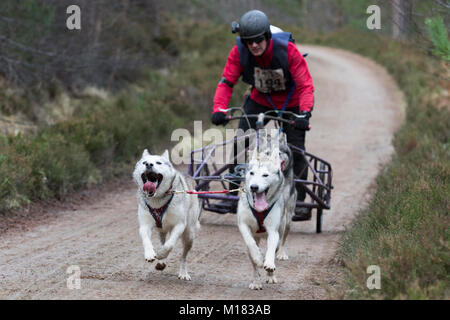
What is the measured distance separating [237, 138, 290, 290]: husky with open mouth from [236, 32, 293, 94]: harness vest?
170cm

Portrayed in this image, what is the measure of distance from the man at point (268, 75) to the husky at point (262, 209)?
129 centimetres

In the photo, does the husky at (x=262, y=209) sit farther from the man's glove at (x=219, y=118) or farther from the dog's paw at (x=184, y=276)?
the man's glove at (x=219, y=118)

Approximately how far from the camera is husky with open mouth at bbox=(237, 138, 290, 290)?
201 inches

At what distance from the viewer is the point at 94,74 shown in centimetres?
1641

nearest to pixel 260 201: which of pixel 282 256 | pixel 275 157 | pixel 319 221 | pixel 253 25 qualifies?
pixel 275 157

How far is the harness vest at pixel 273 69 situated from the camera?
6.82 meters

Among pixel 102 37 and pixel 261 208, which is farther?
pixel 102 37

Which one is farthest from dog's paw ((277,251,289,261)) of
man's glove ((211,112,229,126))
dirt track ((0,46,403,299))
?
man's glove ((211,112,229,126))

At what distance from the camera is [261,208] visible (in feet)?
16.9

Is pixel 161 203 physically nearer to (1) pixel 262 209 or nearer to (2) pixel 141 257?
(1) pixel 262 209

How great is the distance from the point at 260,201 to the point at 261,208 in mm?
72

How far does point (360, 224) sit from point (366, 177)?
4913 millimetres

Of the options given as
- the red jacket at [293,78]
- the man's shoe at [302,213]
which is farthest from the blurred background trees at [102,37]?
the man's shoe at [302,213]

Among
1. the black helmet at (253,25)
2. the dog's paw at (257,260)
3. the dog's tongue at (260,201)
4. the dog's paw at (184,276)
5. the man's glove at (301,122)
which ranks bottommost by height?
the dog's paw at (184,276)
